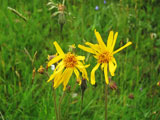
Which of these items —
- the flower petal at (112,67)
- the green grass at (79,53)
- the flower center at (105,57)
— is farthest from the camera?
the green grass at (79,53)

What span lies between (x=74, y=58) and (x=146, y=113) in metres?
0.99

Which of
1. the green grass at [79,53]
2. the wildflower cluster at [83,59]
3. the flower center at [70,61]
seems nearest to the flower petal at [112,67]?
the wildflower cluster at [83,59]

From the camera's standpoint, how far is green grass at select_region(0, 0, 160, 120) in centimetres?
215

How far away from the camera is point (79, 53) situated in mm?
2484

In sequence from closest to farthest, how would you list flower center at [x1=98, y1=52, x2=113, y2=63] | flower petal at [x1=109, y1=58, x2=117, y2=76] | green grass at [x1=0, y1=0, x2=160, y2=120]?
1. flower petal at [x1=109, y1=58, x2=117, y2=76]
2. flower center at [x1=98, y1=52, x2=113, y2=63]
3. green grass at [x1=0, y1=0, x2=160, y2=120]

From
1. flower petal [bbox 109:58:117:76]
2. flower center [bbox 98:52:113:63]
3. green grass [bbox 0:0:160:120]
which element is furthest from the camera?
green grass [bbox 0:0:160:120]

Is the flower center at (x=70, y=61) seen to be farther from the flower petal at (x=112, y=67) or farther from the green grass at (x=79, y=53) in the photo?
the green grass at (x=79, y=53)

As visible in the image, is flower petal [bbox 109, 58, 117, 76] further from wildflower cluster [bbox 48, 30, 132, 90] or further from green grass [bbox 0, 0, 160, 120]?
green grass [bbox 0, 0, 160, 120]

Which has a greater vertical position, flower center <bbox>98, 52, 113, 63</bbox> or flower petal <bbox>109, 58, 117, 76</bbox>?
flower center <bbox>98, 52, 113, 63</bbox>

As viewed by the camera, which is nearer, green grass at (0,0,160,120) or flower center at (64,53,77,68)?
flower center at (64,53,77,68)

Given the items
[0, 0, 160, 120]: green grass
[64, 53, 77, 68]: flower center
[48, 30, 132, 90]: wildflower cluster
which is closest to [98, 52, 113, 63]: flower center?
[48, 30, 132, 90]: wildflower cluster

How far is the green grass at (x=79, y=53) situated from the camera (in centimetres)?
215

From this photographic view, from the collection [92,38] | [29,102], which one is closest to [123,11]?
[92,38]

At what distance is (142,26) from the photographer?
3121 mm
